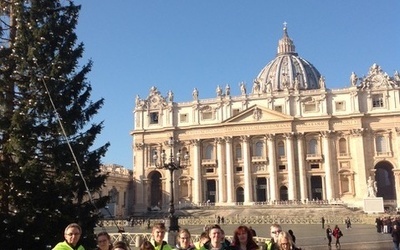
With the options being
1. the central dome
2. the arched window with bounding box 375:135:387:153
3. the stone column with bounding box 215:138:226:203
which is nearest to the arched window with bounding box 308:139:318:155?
the arched window with bounding box 375:135:387:153

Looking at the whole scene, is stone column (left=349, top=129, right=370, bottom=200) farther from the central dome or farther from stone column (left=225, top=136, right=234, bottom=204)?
the central dome

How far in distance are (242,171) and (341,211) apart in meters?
14.3

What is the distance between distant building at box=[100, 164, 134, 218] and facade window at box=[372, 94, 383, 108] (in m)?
33.4

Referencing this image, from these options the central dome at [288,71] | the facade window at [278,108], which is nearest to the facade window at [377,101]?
the facade window at [278,108]

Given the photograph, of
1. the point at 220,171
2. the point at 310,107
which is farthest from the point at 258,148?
the point at 310,107

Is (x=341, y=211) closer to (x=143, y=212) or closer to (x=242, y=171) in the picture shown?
(x=242, y=171)

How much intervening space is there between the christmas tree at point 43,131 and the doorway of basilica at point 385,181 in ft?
153

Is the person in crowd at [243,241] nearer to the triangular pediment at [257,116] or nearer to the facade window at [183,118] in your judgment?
the triangular pediment at [257,116]

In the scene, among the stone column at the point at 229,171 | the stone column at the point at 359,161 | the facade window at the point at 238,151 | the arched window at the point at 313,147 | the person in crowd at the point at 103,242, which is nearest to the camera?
the person in crowd at the point at 103,242

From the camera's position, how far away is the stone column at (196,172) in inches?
2215

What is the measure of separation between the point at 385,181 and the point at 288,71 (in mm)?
26986

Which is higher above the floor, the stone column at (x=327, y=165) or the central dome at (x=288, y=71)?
the central dome at (x=288, y=71)

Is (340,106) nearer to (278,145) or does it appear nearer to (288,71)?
(278,145)

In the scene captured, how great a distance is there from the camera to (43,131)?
1244 centimetres
